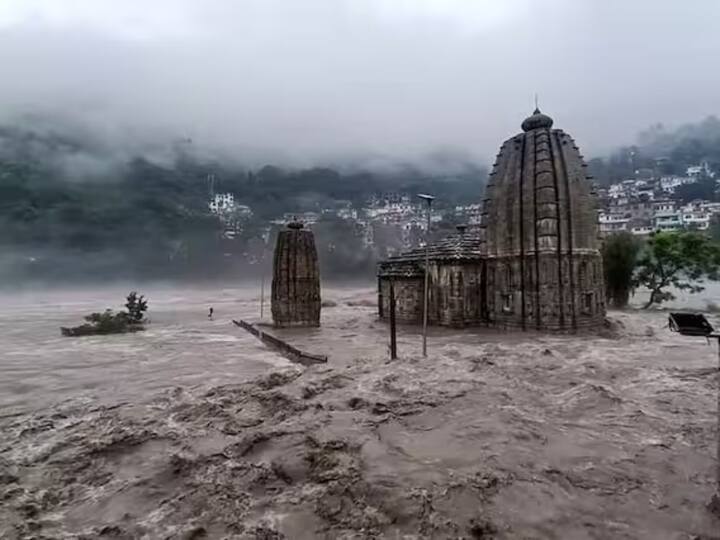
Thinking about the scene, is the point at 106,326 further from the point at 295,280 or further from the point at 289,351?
the point at 289,351

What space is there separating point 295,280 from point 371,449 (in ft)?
76.5

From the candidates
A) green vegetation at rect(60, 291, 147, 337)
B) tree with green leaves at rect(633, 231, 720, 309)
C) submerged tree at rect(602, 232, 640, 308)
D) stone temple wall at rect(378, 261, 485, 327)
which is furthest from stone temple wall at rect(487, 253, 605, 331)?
green vegetation at rect(60, 291, 147, 337)

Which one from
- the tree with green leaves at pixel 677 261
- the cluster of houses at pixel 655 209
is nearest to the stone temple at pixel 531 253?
the tree with green leaves at pixel 677 261

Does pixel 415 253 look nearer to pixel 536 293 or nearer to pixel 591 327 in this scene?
pixel 536 293

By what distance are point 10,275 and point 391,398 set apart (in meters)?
145

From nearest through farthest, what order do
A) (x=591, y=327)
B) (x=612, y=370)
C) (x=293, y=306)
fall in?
(x=612, y=370) < (x=591, y=327) < (x=293, y=306)

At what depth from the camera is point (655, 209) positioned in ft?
453

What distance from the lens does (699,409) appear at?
11711 millimetres

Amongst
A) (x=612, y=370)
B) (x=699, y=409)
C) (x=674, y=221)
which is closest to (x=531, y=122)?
(x=612, y=370)

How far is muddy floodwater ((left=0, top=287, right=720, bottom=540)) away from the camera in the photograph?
22.7ft

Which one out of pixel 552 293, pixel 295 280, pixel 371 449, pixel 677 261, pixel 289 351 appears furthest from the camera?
pixel 677 261

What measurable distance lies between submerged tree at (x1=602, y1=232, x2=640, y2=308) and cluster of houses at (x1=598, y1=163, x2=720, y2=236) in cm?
3682

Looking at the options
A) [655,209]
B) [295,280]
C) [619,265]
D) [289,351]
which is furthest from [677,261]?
[655,209]

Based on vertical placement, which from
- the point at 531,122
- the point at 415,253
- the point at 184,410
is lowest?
the point at 184,410
